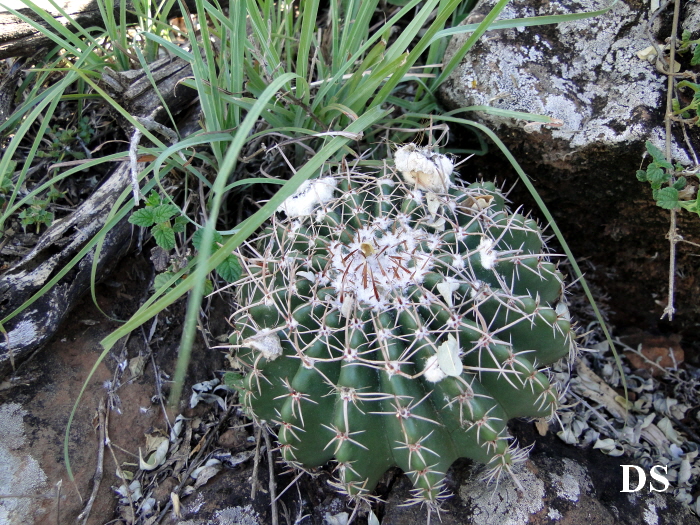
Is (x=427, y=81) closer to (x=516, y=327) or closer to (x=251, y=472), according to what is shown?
(x=516, y=327)

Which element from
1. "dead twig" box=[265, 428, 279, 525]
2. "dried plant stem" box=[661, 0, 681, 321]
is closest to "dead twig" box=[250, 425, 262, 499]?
"dead twig" box=[265, 428, 279, 525]

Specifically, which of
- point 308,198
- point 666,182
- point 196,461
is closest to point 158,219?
point 308,198

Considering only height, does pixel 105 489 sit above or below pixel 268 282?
below

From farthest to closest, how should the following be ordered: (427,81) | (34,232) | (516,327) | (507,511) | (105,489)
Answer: (427,81), (34,232), (105,489), (507,511), (516,327)

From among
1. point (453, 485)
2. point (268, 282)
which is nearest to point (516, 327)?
point (453, 485)

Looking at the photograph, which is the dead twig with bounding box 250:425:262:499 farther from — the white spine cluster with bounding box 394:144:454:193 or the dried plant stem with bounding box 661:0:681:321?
the dried plant stem with bounding box 661:0:681:321

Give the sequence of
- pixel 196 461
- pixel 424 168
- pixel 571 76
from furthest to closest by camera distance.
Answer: pixel 571 76, pixel 196 461, pixel 424 168

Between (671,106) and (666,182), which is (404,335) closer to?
(666,182)

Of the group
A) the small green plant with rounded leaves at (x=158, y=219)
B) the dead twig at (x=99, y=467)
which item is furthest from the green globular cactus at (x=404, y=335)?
the dead twig at (x=99, y=467)

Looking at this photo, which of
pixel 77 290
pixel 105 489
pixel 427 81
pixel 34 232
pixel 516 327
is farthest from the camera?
pixel 427 81
